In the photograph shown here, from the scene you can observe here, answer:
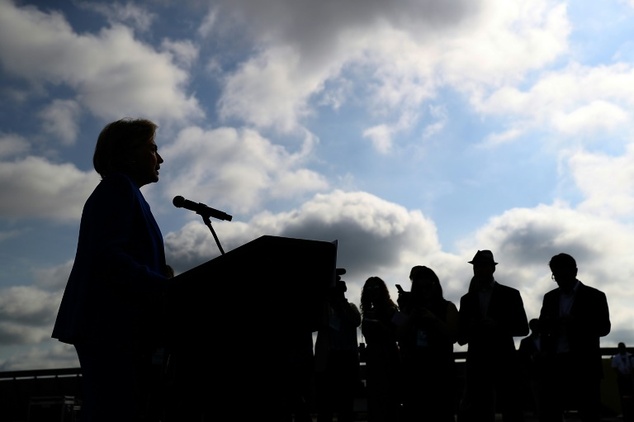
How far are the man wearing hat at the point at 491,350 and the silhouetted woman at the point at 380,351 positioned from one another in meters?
0.98

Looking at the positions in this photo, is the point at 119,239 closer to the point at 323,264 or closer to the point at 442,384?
the point at 323,264

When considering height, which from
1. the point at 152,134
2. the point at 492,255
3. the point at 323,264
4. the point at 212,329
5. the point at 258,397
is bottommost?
the point at 258,397

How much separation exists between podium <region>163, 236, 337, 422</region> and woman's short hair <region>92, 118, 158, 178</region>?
0.73 meters

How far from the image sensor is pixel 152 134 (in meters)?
2.57

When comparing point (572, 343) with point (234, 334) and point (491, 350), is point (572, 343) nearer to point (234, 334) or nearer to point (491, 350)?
point (491, 350)

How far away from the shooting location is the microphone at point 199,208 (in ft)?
10.0

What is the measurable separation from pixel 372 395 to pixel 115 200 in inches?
214

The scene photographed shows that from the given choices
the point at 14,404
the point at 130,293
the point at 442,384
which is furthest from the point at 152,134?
the point at 14,404

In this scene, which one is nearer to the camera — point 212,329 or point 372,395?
point 212,329

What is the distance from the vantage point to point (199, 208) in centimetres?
307

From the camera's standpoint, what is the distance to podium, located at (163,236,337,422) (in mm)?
1964

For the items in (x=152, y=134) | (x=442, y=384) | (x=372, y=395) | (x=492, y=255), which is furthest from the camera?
(x=372, y=395)

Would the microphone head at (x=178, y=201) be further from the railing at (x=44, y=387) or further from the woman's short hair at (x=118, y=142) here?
the railing at (x=44, y=387)

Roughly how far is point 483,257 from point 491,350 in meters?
0.95
